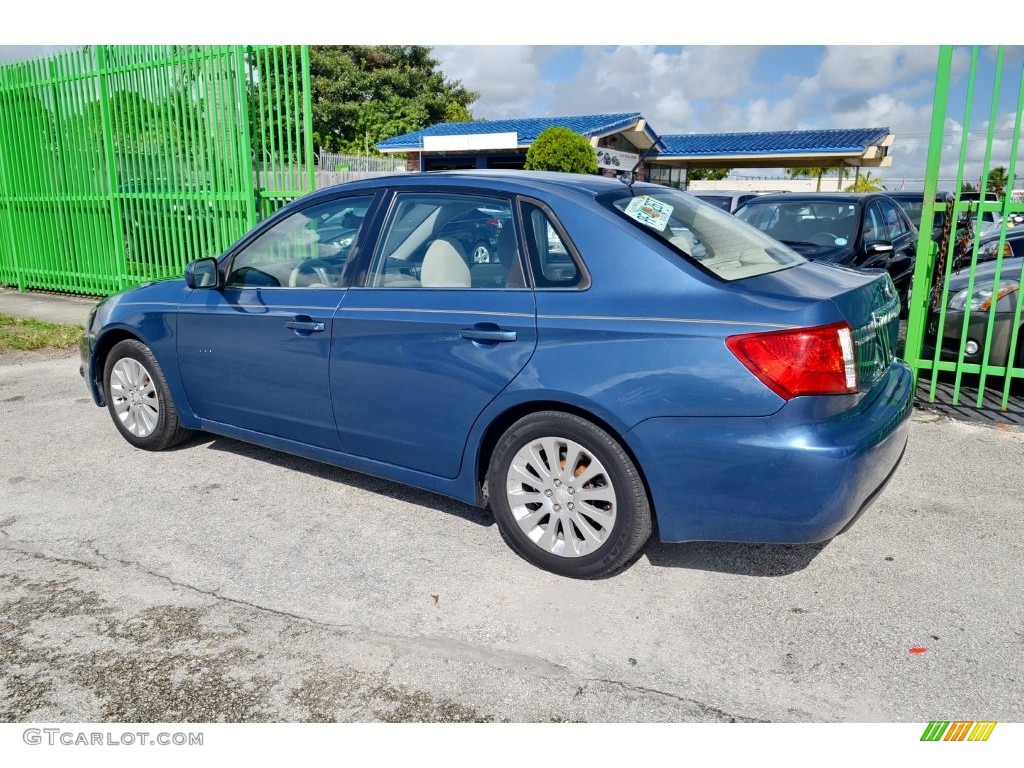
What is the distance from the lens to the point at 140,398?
4988 mm

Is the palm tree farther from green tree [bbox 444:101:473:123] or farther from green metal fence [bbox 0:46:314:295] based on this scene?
green metal fence [bbox 0:46:314:295]

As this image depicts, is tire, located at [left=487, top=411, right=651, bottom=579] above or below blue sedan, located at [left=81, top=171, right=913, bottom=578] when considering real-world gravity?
below

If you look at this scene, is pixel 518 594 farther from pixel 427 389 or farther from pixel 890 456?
pixel 890 456

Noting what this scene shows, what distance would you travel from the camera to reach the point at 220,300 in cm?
443

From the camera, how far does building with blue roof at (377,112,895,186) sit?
24875 millimetres

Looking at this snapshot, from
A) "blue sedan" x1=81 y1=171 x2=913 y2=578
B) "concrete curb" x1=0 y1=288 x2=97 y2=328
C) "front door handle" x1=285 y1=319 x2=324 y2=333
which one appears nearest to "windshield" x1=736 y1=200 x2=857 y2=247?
"blue sedan" x1=81 y1=171 x2=913 y2=578

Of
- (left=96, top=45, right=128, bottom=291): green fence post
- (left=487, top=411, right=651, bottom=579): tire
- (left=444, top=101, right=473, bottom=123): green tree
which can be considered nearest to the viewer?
(left=487, top=411, right=651, bottom=579): tire

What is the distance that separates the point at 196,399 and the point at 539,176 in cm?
242

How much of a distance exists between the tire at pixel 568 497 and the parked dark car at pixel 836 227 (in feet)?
17.7

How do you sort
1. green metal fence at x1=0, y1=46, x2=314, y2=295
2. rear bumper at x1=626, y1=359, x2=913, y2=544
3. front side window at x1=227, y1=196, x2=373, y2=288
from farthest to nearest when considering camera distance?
green metal fence at x1=0, y1=46, x2=314, y2=295 → front side window at x1=227, y1=196, x2=373, y2=288 → rear bumper at x1=626, y1=359, x2=913, y2=544

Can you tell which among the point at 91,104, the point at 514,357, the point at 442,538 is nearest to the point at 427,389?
the point at 514,357

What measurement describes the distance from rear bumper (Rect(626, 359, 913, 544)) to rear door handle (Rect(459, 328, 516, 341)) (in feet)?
2.17
